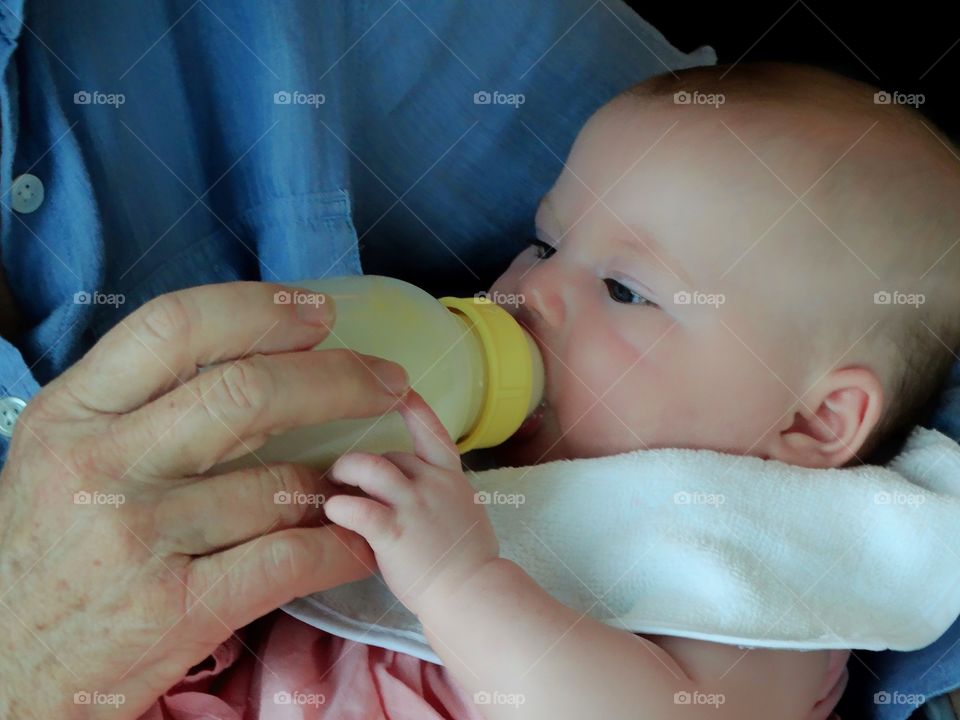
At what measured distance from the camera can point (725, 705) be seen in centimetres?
85

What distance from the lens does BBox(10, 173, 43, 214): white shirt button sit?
2.85 ft

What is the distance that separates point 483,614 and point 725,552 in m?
0.26

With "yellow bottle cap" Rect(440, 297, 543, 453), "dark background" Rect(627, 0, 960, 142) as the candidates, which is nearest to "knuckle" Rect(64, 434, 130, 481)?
"yellow bottle cap" Rect(440, 297, 543, 453)

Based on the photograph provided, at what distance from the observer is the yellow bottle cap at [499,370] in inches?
37.1

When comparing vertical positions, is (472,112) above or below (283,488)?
above

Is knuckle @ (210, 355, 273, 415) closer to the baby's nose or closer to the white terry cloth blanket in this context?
the white terry cloth blanket

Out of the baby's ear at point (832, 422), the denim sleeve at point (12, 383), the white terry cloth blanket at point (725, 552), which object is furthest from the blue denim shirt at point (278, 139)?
the baby's ear at point (832, 422)

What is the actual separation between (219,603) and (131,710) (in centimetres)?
14

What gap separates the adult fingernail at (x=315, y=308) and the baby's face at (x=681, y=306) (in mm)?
327

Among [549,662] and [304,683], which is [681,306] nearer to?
[549,662]

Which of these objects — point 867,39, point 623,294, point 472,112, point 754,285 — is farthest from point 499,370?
point 867,39

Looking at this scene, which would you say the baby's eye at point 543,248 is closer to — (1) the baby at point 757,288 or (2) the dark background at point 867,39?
(1) the baby at point 757,288

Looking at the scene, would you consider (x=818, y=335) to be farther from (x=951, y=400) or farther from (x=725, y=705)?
(x=725, y=705)

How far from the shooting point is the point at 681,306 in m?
1.00
